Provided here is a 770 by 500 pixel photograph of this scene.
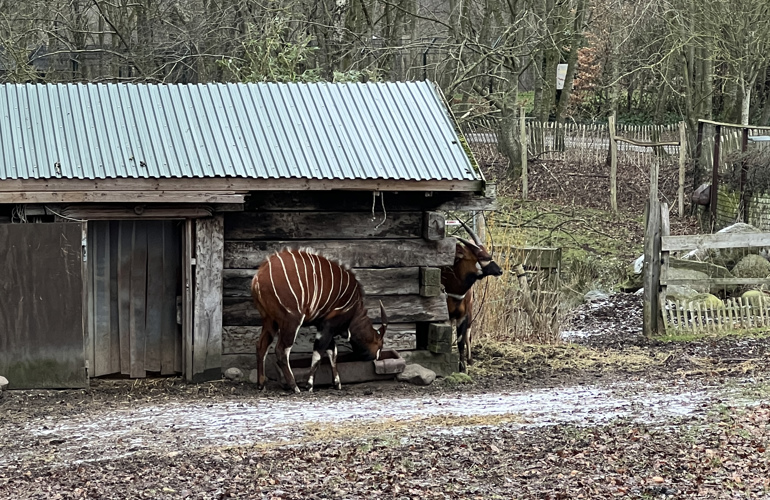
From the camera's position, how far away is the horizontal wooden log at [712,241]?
13211 millimetres

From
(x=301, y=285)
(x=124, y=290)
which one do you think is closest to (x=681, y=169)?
(x=301, y=285)

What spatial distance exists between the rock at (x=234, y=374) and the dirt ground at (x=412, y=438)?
154 mm

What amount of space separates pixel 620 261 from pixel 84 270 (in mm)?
12354

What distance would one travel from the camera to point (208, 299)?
34.2 feet

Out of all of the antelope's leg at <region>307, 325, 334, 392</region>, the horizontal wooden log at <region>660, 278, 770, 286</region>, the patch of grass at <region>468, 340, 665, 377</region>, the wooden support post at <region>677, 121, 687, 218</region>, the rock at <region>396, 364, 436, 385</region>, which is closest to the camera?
the antelope's leg at <region>307, 325, 334, 392</region>

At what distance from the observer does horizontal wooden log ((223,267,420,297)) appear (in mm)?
10602

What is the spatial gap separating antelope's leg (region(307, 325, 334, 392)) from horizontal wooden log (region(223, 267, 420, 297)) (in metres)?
0.65

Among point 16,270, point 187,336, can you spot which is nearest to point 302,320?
point 187,336

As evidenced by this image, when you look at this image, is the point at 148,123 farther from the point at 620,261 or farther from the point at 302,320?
the point at 620,261

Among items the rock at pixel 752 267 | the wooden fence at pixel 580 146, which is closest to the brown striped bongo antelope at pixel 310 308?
the rock at pixel 752 267

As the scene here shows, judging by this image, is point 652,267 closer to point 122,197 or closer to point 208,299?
point 208,299

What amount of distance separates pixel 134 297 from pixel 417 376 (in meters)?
3.11

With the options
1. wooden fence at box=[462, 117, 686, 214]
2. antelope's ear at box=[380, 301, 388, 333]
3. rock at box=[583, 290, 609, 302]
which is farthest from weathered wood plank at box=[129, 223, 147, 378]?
wooden fence at box=[462, 117, 686, 214]

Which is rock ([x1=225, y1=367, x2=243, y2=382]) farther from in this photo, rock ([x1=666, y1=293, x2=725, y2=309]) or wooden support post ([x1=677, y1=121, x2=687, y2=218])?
wooden support post ([x1=677, y1=121, x2=687, y2=218])
